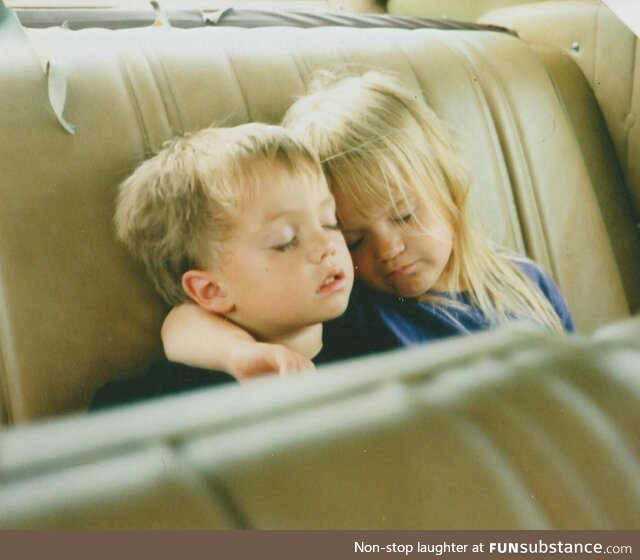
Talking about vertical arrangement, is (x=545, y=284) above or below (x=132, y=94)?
below

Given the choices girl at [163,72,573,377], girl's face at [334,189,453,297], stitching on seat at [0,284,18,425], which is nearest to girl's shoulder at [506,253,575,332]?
girl at [163,72,573,377]

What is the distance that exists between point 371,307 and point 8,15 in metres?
0.38

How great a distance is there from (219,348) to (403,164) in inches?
10.0

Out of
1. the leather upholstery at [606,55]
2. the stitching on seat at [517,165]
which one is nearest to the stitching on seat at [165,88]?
the stitching on seat at [517,165]

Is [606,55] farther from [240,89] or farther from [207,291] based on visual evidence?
[207,291]

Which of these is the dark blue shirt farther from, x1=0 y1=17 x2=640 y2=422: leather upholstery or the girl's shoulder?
the girl's shoulder

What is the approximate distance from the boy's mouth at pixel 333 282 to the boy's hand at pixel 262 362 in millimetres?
63

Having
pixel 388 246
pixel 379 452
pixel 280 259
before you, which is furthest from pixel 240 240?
pixel 379 452

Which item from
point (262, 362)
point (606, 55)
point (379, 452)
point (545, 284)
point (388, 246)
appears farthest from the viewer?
point (606, 55)

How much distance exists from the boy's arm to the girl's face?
4.8 inches

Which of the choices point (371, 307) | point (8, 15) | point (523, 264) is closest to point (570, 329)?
point (523, 264)

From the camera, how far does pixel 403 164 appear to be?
0.67 m

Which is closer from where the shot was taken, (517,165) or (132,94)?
(132,94)

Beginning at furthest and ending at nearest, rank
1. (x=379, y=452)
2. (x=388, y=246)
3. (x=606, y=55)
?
(x=606, y=55) → (x=388, y=246) → (x=379, y=452)
